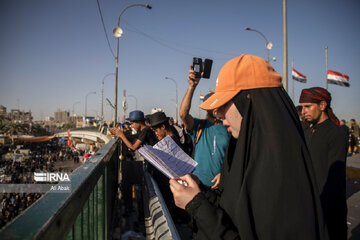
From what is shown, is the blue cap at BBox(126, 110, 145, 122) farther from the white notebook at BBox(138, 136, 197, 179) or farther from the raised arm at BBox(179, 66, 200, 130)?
the white notebook at BBox(138, 136, 197, 179)

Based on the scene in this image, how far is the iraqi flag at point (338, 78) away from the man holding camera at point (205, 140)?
21.2 meters

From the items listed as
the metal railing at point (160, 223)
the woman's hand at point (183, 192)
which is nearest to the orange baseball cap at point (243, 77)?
the woman's hand at point (183, 192)

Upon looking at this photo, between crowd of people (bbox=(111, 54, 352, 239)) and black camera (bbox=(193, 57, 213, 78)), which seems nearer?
crowd of people (bbox=(111, 54, 352, 239))

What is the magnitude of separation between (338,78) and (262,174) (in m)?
23.7

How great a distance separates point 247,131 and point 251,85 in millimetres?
248

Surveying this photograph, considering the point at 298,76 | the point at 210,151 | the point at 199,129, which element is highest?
the point at 298,76

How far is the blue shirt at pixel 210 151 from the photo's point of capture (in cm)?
331

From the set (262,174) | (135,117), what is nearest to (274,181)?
(262,174)

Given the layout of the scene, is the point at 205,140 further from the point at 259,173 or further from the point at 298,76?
the point at 298,76

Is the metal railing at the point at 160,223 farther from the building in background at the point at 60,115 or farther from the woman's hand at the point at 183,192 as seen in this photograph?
the building in background at the point at 60,115

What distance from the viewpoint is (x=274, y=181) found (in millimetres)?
958

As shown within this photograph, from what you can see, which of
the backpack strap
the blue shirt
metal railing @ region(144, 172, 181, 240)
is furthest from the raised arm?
metal railing @ region(144, 172, 181, 240)

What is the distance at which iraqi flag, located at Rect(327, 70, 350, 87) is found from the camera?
20.1 metres

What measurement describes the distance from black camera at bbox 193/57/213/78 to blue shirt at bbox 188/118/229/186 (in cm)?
86
